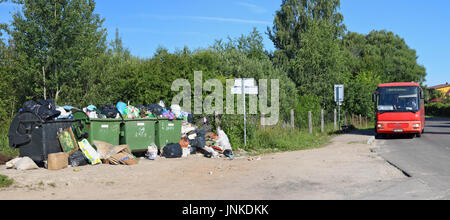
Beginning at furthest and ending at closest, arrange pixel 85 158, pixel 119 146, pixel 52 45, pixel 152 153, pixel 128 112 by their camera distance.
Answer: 1. pixel 52 45
2. pixel 128 112
3. pixel 152 153
4. pixel 119 146
5. pixel 85 158

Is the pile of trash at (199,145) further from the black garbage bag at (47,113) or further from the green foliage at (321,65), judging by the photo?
the green foliage at (321,65)

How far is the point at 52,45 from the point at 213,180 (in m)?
9.90

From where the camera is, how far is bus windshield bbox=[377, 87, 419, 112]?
2042cm

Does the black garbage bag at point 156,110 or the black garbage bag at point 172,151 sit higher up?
the black garbage bag at point 156,110

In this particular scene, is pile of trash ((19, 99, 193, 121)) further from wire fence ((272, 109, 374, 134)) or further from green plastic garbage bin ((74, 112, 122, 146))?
wire fence ((272, 109, 374, 134))

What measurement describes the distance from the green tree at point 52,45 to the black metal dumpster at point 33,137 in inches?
200

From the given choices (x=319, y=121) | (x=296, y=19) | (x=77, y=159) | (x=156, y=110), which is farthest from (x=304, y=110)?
(x=296, y=19)

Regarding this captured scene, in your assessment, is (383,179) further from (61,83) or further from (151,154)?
(61,83)

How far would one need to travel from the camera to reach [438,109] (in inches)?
2623

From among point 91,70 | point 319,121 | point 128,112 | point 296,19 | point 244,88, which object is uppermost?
point 296,19

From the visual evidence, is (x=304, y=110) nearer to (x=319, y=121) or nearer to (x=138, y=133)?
(x=319, y=121)

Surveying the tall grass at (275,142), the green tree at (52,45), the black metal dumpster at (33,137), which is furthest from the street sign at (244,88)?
the black metal dumpster at (33,137)

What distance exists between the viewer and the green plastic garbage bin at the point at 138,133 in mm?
12539

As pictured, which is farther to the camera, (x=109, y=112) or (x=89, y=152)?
(x=109, y=112)
